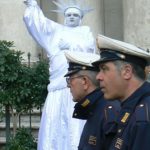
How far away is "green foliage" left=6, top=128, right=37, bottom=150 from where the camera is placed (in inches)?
357

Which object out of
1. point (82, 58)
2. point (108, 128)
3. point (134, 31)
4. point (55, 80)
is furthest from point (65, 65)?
point (134, 31)

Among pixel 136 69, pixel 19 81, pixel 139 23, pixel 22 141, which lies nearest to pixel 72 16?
pixel 19 81

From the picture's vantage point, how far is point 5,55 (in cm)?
910

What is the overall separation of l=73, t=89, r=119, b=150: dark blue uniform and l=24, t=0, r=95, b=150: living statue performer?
3.32 m

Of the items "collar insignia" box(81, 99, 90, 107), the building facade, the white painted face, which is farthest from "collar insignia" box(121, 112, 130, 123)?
the building facade

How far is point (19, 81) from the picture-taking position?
363 inches

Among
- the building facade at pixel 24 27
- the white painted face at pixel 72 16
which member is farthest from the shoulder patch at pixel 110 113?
the building facade at pixel 24 27

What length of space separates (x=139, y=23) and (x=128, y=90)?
394 inches

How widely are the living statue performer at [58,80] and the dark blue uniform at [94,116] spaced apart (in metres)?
3.32

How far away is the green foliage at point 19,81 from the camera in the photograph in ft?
29.8

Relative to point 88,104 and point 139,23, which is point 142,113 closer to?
point 88,104

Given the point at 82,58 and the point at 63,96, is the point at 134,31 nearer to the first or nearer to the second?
the point at 63,96

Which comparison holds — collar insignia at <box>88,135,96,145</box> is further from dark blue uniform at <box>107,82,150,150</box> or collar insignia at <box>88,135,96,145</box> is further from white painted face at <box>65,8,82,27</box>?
white painted face at <box>65,8,82,27</box>

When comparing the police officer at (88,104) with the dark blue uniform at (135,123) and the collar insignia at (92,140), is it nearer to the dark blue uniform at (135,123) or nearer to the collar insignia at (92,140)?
the collar insignia at (92,140)
